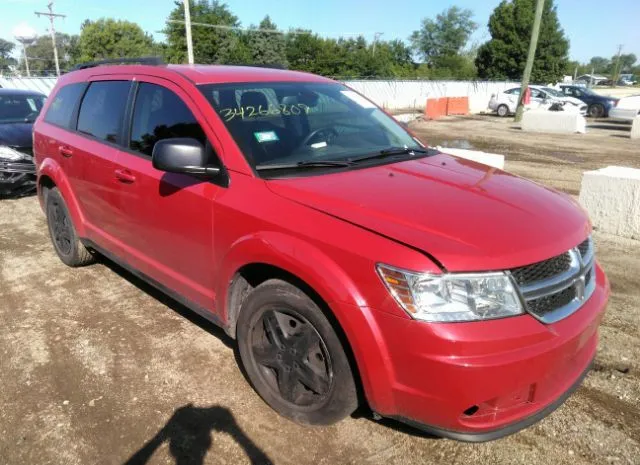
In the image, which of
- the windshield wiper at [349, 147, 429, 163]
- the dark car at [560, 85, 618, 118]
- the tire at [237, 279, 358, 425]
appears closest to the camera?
the tire at [237, 279, 358, 425]

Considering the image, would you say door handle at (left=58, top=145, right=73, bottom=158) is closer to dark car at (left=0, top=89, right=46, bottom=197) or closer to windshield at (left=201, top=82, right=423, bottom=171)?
windshield at (left=201, top=82, right=423, bottom=171)

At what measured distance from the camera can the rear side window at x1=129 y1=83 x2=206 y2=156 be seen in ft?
10.6

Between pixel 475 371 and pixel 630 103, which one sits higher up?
pixel 630 103

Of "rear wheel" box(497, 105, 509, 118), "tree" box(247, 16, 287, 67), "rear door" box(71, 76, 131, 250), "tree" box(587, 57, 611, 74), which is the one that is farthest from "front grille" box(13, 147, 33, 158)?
"tree" box(587, 57, 611, 74)

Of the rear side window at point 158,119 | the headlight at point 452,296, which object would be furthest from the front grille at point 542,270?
the rear side window at point 158,119

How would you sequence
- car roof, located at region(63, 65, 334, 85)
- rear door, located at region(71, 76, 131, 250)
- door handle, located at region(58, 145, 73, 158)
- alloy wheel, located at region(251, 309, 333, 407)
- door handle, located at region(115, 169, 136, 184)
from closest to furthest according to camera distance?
alloy wheel, located at region(251, 309, 333, 407)
car roof, located at region(63, 65, 334, 85)
door handle, located at region(115, 169, 136, 184)
rear door, located at region(71, 76, 131, 250)
door handle, located at region(58, 145, 73, 158)

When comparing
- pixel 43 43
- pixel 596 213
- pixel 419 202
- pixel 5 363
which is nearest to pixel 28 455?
pixel 5 363

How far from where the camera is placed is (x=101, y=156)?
153 inches

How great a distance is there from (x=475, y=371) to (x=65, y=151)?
150 inches

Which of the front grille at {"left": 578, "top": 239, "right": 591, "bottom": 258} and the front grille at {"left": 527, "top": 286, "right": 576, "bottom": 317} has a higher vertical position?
the front grille at {"left": 578, "top": 239, "right": 591, "bottom": 258}

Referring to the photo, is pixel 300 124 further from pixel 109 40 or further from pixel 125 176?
pixel 109 40

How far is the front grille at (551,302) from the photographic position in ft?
7.33

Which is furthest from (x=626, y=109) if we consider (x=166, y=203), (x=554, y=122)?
(x=166, y=203)

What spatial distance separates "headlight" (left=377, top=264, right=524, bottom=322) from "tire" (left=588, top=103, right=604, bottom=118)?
28.6 metres
